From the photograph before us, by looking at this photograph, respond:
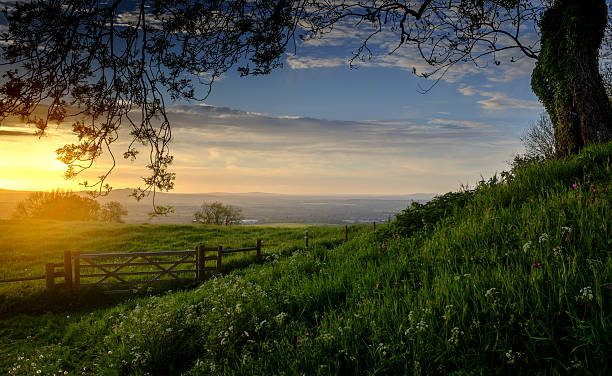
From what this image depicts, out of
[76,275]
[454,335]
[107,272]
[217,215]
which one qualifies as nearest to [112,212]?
[217,215]

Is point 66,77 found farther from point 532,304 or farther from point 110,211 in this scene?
point 110,211

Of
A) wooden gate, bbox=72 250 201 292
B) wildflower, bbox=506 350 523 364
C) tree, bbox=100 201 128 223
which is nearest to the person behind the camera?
wildflower, bbox=506 350 523 364

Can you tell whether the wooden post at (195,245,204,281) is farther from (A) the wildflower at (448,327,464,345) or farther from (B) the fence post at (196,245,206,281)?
(A) the wildflower at (448,327,464,345)

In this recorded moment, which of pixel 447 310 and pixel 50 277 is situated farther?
pixel 50 277

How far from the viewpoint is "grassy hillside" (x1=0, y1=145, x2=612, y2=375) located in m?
3.06

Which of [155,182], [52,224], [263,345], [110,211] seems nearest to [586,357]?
[263,345]

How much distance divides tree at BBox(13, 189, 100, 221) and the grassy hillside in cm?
7023

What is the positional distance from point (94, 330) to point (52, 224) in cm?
3283

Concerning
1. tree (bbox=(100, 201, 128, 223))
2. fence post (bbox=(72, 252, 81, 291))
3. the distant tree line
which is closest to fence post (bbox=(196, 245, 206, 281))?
fence post (bbox=(72, 252, 81, 291))

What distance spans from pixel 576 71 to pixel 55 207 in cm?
8085

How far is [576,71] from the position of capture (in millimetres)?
9555

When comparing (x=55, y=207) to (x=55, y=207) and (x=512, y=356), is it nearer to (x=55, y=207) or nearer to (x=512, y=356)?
(x=55, y=207)

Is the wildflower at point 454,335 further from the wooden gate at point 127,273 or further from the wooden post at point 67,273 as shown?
the wooden post at point 67,273

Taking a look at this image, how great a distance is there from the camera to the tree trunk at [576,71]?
945 cm
